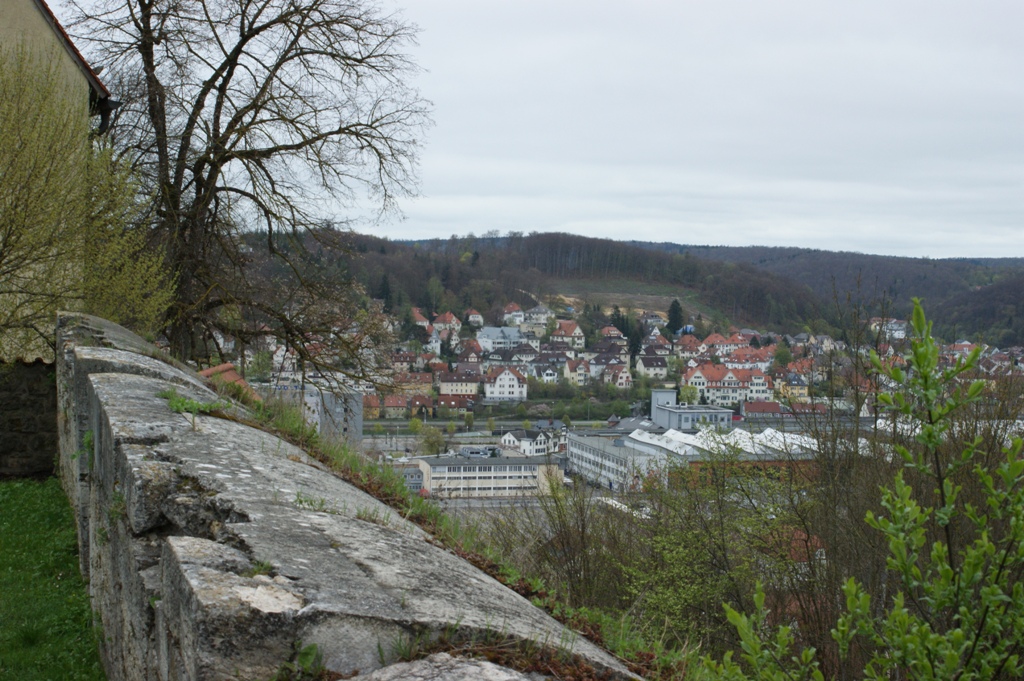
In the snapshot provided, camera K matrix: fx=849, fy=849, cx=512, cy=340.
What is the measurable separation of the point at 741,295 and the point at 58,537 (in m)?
94.8

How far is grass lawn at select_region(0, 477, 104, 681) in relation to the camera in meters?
4.40

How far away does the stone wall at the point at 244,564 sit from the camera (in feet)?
6.66

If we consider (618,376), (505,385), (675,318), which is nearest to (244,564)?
(505,385)

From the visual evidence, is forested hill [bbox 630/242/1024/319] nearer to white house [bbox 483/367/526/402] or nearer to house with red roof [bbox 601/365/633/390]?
house with red roof [bbox 601/365/633/390]

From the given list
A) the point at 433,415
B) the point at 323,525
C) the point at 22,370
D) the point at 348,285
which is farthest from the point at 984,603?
the point at 433,415

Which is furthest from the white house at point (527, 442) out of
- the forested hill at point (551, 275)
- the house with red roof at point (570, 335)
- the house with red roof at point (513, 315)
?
the house with red roof at point (570, 335)

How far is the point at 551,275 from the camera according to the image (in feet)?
364

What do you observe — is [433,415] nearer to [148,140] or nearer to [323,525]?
[148,140]

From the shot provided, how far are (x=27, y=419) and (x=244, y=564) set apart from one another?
9.09 meters

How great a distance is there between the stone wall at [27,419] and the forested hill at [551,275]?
36130mm

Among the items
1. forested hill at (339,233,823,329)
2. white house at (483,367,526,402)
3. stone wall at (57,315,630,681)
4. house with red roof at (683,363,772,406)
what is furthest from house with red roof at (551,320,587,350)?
stone wall at (57,315,630,681)

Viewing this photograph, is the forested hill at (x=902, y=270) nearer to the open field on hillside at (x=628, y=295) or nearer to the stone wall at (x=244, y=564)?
the open field on hillside at (x=628, y=295)

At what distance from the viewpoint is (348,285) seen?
13766mm

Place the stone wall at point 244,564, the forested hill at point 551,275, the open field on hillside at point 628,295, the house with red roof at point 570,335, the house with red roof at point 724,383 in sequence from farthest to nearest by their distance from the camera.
→ the open field on hillside at point 628,295 < the house with red roof at point 570,335 < the forested hill at point 551,275 < the house with red roof at point 724,383 < the stone wall at point 244,564
